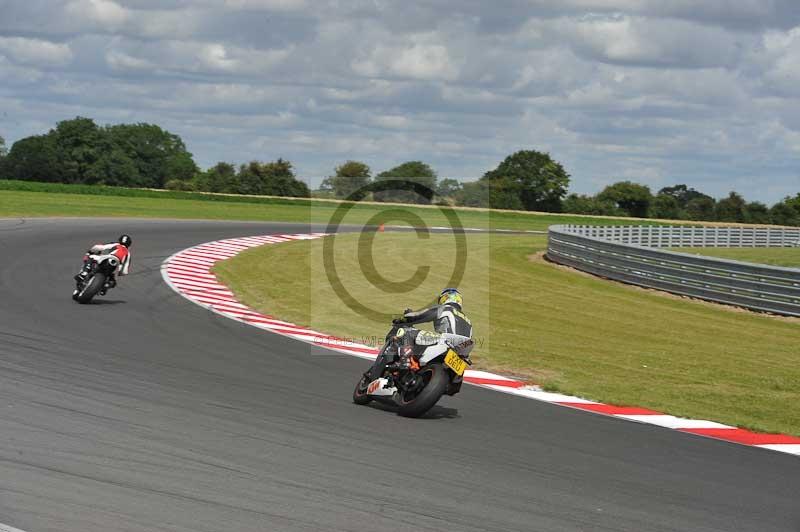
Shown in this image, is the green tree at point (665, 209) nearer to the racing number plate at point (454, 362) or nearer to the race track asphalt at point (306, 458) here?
the race track asphalt at point (306, 458)

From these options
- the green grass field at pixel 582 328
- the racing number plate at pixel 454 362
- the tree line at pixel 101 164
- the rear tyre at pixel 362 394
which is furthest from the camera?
the tree line at pixel 101 164

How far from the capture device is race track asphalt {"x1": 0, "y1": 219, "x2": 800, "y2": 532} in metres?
6.16

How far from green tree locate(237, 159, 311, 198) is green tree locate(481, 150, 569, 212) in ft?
79.9

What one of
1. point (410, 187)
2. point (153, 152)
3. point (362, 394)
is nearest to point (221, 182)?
point (153, 152)

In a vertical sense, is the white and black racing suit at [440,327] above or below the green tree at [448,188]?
below

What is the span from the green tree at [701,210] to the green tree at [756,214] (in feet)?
14.0

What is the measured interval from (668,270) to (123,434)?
63.8 feet

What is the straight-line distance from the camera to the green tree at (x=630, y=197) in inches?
4269

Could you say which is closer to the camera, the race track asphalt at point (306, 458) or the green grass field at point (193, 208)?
the race track asphalt at point (306, 458)

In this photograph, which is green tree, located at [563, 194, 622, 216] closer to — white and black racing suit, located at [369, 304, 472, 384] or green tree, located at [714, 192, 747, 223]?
green tree, located at [714, 192, 747, 223]

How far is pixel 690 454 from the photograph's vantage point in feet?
29.5

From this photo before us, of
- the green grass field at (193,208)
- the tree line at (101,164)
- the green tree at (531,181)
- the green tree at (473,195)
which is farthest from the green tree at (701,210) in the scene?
the green tree at (473,195)

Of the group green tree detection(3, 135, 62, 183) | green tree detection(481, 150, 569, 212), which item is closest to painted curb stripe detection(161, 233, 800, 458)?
green tree detection(481, 150, 569, 212)

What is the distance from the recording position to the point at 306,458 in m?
7.50
